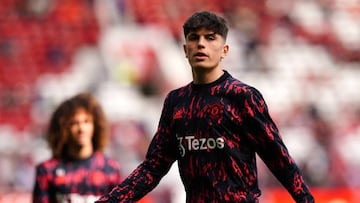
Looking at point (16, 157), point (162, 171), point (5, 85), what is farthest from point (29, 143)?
point (162, 171)

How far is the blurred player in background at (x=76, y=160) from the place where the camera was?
21.7 ft

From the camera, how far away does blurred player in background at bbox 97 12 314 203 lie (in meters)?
4.23

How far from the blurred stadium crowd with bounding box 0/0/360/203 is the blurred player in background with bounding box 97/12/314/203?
9411mm

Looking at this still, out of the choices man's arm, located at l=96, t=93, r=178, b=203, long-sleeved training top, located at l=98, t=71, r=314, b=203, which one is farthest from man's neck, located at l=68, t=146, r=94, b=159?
long-sleeved training top, located at l=98, t=71, r=314, b=203

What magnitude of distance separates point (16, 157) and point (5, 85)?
4.95 ft

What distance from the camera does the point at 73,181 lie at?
6.64m

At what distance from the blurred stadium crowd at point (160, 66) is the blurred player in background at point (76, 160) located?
22.4ft

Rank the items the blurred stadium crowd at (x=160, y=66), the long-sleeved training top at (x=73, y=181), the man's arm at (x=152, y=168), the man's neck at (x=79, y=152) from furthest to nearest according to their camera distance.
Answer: the blurred stadium crowd at (x=160, y=66), the man's neck at (x=79, y=152), the long-sleeved training top at (x=73, y=181), the man's arm at (x=152, y=168)

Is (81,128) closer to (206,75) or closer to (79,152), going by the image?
(79,152)

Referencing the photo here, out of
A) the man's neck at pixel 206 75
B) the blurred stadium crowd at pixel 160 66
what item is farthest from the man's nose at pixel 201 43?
the blurred stadium crowd at pixel 160 66

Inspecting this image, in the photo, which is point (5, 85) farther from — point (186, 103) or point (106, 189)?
point (186, 103)

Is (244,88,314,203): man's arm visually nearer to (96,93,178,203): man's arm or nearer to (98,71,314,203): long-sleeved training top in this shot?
(98,71,314,203): long-sleeved training top

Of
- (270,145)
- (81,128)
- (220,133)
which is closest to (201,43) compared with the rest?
(220,133)

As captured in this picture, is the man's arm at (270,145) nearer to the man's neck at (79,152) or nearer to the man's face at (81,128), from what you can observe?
the man's face at (81,128)
